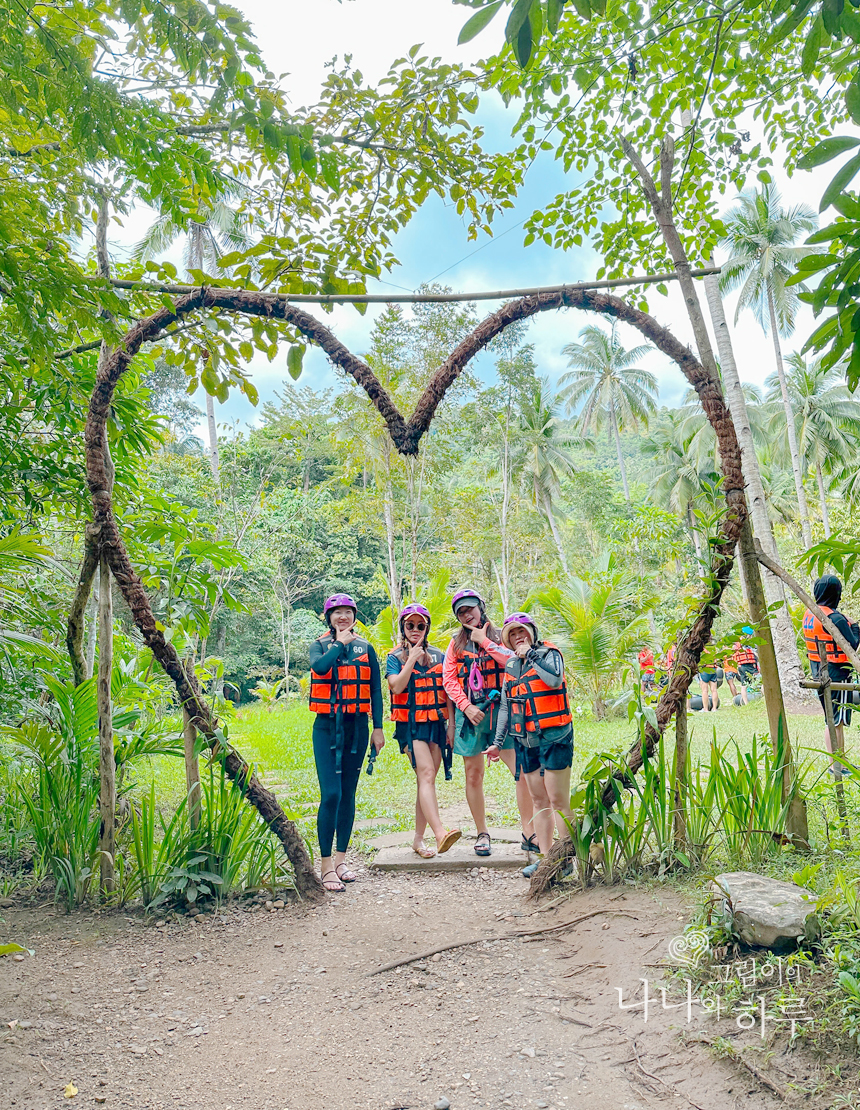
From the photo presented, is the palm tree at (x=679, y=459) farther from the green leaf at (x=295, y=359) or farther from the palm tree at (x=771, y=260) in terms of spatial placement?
the green leaf at (x=295, y=359)

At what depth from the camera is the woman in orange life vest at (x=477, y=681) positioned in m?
4.85

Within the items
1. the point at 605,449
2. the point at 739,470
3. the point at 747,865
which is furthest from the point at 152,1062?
the point at 605,449

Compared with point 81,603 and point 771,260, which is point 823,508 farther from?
point 81,603

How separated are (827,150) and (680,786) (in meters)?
3.16

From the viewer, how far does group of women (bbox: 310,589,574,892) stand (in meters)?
4.21

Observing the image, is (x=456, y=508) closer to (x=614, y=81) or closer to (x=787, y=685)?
(x=787, y=685)

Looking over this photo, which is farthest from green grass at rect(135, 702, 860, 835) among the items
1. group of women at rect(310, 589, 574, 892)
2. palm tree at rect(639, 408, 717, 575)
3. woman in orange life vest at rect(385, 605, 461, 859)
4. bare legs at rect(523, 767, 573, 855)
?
palm tree at rect(639, 408, 717, 575)

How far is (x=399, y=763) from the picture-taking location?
1035cm

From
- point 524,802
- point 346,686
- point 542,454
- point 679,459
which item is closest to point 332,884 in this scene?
point 346,686

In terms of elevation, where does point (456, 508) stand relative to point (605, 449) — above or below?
below

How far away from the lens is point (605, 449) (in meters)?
71.9

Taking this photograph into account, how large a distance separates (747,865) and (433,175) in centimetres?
410

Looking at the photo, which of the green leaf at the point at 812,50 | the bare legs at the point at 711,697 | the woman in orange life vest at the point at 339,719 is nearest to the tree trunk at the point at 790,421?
the bare legs at the point at 711,697

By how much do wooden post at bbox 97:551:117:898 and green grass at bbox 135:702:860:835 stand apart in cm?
142
